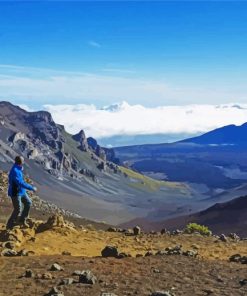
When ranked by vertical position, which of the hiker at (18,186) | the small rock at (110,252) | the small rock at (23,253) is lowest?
the small rock at (23,253)

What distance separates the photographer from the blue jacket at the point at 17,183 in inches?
770

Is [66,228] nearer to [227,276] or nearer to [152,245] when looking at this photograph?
[152,245]

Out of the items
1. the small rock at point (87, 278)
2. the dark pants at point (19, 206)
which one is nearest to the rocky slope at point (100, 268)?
the small rock at point (87, 278)

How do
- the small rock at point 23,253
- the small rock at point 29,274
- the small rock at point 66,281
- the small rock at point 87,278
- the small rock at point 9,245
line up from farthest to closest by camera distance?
the small rock at point 9,245 → the small rock at point 23,253 → the small rock at point 29,274 → the small rock at point 87,278 → the small rock at point 66,281

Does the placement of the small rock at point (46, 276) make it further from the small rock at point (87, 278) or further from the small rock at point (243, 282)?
the small rock at point (243, 282)

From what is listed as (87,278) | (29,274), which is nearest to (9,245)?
(29,274)

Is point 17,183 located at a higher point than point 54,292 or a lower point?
higher

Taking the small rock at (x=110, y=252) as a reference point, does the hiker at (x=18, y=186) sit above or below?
above

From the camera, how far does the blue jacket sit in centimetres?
1955

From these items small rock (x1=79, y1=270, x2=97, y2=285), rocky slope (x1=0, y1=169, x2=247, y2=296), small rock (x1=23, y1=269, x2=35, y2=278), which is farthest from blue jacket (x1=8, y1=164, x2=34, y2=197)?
small rock (x1=79, y1=270, x2=97, y2=285)

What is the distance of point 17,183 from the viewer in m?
19.6

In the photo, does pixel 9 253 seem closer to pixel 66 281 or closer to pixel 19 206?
pixel 19 206

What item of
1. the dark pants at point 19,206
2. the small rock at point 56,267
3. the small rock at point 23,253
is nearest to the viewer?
the small rock at point 56,267

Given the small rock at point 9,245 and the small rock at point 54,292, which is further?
the small rock at point 9,245
